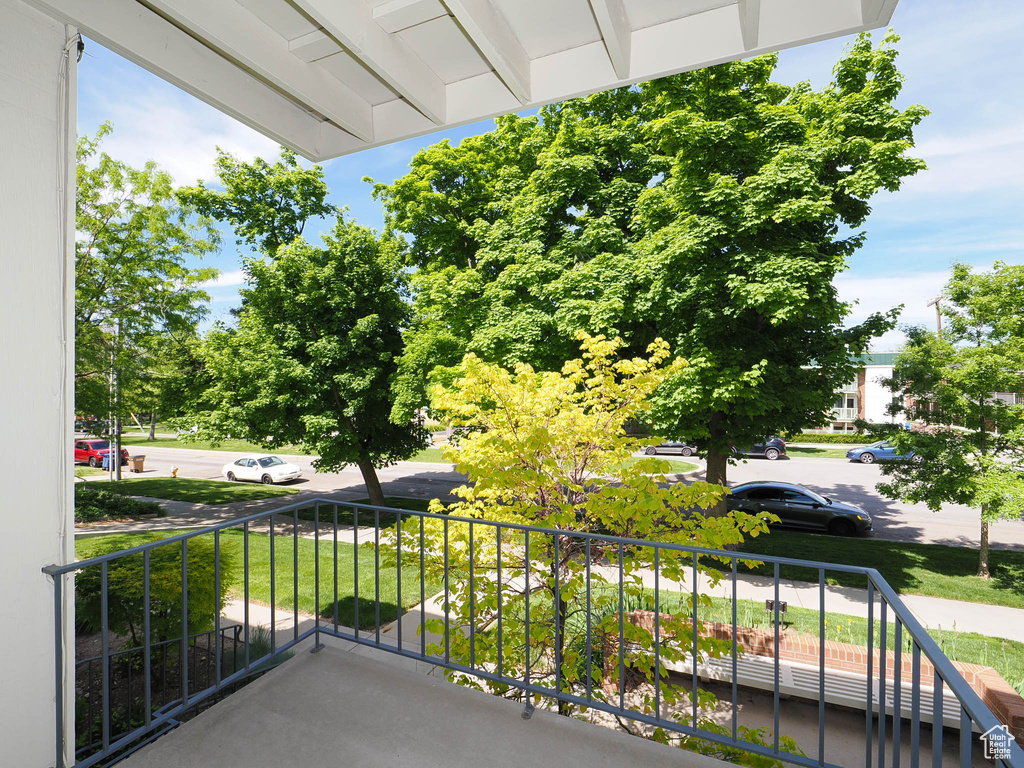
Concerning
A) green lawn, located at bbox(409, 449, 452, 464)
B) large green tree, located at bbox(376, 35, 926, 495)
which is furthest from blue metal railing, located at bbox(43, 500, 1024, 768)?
green lawn, located at bbox(409, 449, 452, 464)

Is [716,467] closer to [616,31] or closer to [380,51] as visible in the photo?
[616,31]

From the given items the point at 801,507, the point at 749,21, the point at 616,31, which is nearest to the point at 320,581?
the point at 616,31

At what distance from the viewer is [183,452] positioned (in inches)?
1152

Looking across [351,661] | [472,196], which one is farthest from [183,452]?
[351,661]

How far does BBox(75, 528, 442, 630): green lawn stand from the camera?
682 cm

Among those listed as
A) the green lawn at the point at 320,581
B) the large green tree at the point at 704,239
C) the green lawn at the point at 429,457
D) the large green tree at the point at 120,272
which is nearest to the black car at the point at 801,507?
the large green tree at the point at 704,239

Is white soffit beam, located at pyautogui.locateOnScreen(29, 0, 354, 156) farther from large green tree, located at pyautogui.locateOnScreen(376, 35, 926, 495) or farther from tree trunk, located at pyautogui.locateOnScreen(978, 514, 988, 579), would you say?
tree trunk, located at pyautogui.locateOnScreen(978, 514, 988, 579)

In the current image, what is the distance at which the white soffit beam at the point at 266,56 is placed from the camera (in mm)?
1998

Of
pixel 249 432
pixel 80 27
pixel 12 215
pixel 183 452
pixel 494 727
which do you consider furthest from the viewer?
pixel 183 452

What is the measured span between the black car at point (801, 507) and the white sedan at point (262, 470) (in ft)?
49.3

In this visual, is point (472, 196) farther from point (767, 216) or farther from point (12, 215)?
point (12, 215)

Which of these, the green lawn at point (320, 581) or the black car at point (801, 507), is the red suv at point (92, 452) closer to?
the green lawn at point (320, 581)

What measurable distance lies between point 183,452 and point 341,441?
23122 millimetres

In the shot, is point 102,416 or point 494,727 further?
point 102,416
